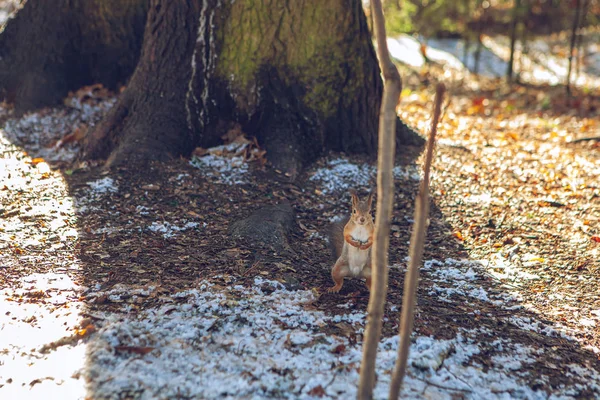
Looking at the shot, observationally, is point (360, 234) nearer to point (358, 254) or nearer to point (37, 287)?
point (358, 254)

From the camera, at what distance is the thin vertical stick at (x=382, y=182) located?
90.4 inches

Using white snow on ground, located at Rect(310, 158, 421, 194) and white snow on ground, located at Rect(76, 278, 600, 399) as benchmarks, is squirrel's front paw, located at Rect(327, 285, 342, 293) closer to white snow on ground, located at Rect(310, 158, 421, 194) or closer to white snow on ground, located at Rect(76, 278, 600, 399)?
white snow on ground, located at Rect(76, 278, 600, 399)

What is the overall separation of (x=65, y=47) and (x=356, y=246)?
16.9 feet

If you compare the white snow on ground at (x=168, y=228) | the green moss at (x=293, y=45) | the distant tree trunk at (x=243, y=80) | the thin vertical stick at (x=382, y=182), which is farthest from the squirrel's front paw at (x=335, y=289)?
the green moss at (x=293, y=45)

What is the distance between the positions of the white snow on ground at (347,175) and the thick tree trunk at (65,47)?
3.01m

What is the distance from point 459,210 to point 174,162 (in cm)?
263

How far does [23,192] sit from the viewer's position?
504 centimetres

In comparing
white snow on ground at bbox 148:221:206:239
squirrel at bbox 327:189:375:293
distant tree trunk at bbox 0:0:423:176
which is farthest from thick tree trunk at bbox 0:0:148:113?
squirrel at bbox 327:189:375:293

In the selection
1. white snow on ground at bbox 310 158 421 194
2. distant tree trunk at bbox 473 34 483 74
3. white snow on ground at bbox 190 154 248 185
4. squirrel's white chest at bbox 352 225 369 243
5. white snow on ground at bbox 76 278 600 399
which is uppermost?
distant tree trunk at bbox 473 34 483 74

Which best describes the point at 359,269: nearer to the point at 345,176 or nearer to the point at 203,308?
the point at 203,308

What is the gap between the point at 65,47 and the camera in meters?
7.14

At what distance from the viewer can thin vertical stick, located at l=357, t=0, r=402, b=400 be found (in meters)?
2.29

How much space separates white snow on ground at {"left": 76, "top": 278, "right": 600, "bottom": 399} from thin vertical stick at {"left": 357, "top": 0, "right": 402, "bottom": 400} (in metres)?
0.47

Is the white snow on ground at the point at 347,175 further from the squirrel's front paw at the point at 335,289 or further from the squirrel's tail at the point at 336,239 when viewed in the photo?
the squirrel's front paw at the point at 335,289
